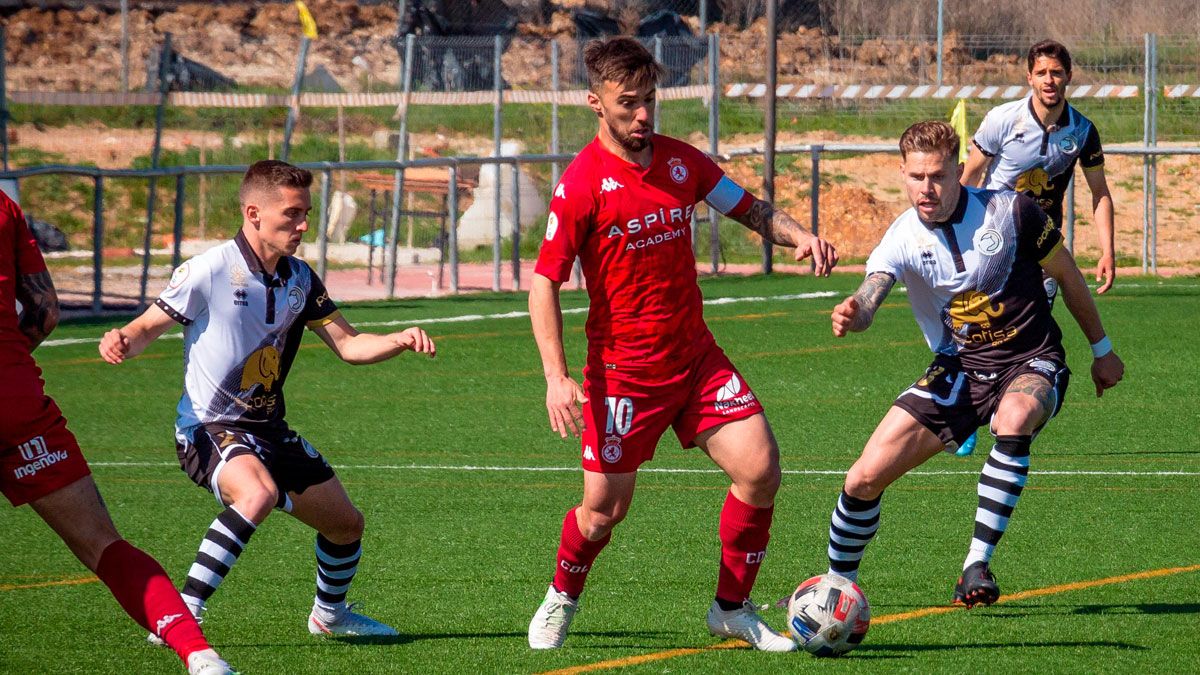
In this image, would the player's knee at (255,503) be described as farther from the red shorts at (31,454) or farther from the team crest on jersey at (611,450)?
the team crest on jersey at (611,450)

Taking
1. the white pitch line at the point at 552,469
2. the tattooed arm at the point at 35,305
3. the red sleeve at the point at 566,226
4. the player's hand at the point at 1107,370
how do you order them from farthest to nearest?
the white pitch line at the point at 552,469, the player's hand at the point at 1107,370, the red sleeve at the point at 566,226, the tattooed arm at the point at 35,305

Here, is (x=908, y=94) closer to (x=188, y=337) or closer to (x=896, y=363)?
(x=896, y=363)

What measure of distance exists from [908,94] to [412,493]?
1658 cm

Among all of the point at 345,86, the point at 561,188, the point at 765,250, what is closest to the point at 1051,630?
the point at 561,188

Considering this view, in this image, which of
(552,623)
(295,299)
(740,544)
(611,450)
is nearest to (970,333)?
(740,544)

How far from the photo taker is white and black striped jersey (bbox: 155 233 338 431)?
6.21 metres

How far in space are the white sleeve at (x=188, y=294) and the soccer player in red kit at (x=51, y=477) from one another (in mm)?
708

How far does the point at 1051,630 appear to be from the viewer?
6309 millimetres

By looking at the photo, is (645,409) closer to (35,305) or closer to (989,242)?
(989,242)

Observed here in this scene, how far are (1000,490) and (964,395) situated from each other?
1.35 feet

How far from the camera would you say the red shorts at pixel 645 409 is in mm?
6109

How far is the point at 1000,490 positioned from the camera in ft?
21.7

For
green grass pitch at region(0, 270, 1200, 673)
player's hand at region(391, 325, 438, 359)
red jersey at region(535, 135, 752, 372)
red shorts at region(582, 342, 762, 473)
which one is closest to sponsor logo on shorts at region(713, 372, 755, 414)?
red shorts at region(582, 342, 762, 473)

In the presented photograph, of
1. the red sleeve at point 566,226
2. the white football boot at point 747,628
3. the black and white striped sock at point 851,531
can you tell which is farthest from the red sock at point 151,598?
the black and white striped sock at point 851,531
